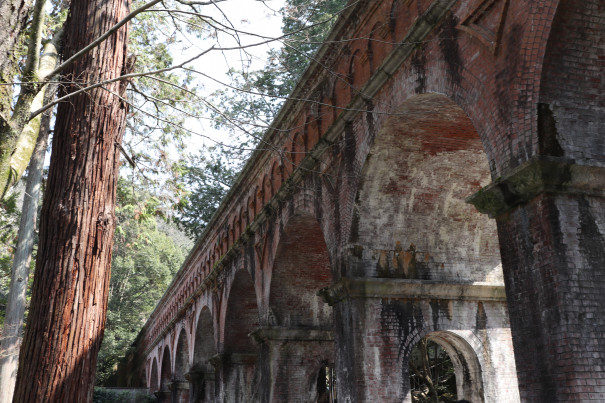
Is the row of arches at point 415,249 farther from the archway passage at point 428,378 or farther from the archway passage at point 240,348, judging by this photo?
the archway passage at point 240,348

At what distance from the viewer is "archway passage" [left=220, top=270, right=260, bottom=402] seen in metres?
16.6

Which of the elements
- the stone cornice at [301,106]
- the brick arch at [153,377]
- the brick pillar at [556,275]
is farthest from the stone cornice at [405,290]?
the brick arch at [153,377]

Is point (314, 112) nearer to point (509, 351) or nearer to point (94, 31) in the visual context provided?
point (509, 351)

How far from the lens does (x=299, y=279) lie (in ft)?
43.1

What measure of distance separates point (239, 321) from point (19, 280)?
7.10 metres

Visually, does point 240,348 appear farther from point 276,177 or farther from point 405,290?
point 405,290

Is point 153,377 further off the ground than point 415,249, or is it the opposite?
point 415,249

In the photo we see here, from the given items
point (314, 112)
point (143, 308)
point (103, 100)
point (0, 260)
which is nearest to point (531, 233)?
point (103, 100)

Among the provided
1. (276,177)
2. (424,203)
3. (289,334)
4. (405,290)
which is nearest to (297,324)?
(289,334)

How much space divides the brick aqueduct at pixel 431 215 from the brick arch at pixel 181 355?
795cm

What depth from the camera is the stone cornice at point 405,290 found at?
28.8 feet

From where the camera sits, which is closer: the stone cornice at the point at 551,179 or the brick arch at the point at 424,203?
the stone cornice at the point at 551,179

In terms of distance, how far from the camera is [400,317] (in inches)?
355

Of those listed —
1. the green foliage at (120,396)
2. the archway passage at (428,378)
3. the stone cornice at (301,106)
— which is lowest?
the green foliage at (120,396)
